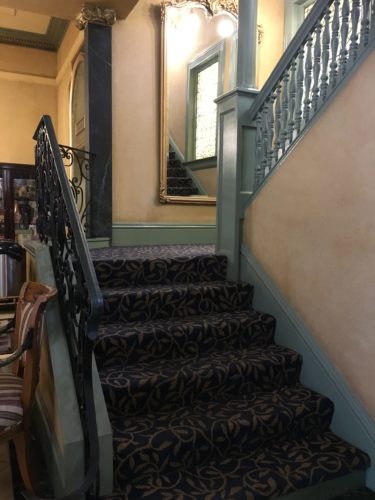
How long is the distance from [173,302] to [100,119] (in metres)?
2.24

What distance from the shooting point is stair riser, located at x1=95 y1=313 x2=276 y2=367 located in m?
2.23

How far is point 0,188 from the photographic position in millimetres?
6168

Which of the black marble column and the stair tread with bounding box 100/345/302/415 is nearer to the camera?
the stair tread with bounding box 100/345/302/415

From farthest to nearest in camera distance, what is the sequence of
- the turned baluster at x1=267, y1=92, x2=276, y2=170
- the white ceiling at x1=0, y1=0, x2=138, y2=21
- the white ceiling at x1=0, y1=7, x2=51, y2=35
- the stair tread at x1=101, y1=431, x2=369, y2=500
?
the white ceiling at x1=0, y1=7, x2=51, y2=35 → the white ceiling at x1=0, y1=0, x2=138, y2=21 → the turned baluster at x1=267, y1=92, x2=276, y2=170 → the stair tread at x1=101, y1=431, x2=369, y2=500

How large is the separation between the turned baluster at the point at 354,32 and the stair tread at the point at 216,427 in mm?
1840

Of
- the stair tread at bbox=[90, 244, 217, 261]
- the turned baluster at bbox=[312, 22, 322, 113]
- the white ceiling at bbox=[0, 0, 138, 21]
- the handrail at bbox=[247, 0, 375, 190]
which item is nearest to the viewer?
the handrail at bbox=[247, 0, 375, 190]

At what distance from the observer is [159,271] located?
9.53ft

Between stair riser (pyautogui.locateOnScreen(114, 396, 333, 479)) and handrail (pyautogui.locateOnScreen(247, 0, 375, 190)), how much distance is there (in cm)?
152

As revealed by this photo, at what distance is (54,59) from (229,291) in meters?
5.23

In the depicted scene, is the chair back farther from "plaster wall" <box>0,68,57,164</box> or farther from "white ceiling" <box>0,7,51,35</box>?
"plaster wall" <box>0,68,57,164</box>

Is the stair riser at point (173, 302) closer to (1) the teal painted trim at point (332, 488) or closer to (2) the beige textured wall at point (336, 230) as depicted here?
(2) the beige textured wall at point (336, 230)

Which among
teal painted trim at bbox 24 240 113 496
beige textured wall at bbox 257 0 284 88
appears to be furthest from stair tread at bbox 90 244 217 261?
beige textured wall at bbox 257 0 284 88

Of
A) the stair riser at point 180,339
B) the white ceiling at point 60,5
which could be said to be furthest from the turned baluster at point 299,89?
the white ceiling at point 60,5

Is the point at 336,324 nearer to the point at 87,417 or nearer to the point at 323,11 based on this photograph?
the point at 87,417
